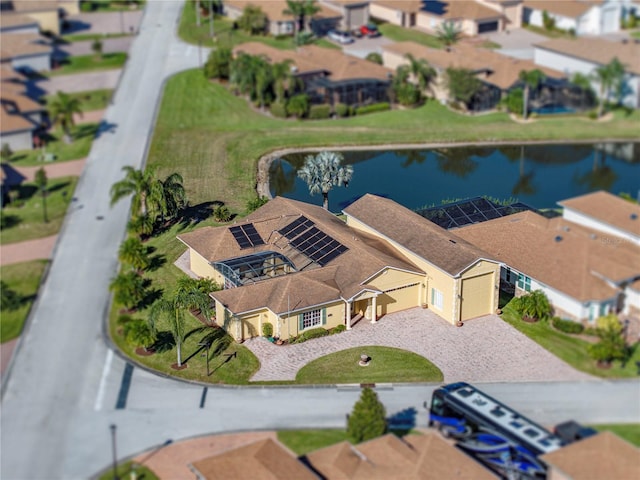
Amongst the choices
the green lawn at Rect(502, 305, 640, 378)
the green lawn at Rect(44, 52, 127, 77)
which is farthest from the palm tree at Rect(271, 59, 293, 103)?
the green lawn at Rect(502, 305, 640, 378)

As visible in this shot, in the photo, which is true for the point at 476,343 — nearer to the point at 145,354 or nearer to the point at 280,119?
the point at 145,354

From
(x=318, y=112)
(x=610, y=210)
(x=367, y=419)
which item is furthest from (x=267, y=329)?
(x=318, y=112)

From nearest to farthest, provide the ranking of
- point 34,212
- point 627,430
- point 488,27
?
point 627,430 < point 34,212 < point 488,27

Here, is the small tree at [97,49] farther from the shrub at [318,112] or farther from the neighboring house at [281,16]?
the shrub at [318,112]

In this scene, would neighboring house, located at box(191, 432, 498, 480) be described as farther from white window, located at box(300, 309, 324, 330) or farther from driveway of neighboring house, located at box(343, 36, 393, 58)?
driveway of neighboring house, located at box(343, 36, 393, 58)

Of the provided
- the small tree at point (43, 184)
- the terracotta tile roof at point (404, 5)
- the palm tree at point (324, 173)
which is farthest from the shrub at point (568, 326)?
the terracotta tile roof at point (404, 5)

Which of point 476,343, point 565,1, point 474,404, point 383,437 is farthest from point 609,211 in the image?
point 565,1

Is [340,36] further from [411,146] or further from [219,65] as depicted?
[411,146]
